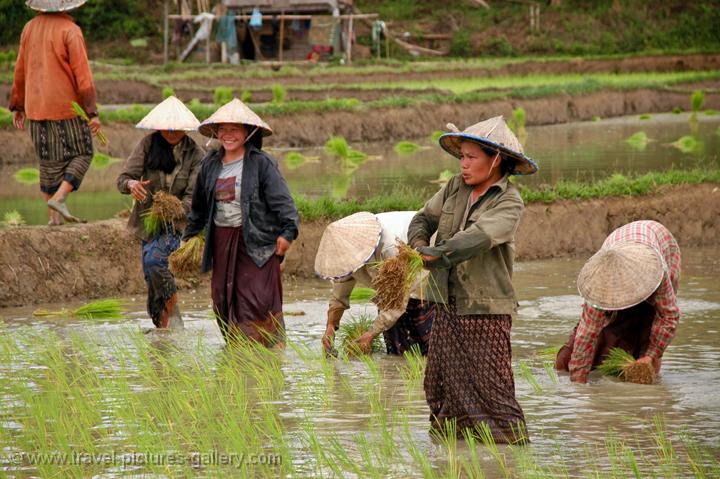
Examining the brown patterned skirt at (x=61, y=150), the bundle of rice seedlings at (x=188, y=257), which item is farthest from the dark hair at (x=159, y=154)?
the brown patterned skirt at (x=61, y=150)

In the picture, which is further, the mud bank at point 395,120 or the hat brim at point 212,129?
the mud bank at point 395,120

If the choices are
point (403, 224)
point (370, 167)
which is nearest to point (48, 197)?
point (403, 224)

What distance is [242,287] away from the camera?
252 inches

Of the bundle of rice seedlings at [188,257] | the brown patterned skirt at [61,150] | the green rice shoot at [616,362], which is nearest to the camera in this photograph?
the green rice shoot at [616,362]

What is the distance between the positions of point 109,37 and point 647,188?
22.4 m

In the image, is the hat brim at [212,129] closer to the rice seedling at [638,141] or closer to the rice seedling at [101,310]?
the rice seedling at [101,310]

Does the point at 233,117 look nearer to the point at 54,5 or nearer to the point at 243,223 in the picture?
the point at 243,223

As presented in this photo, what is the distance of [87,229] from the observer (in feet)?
28.0

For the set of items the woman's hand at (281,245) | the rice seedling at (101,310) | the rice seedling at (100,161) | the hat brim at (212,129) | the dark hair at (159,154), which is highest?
the hat brim at (212,129)

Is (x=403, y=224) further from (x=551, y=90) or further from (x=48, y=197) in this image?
(x=551, y=90)

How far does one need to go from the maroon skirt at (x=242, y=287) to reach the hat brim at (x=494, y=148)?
1.74 metres

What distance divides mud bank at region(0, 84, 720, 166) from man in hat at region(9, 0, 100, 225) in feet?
20.7

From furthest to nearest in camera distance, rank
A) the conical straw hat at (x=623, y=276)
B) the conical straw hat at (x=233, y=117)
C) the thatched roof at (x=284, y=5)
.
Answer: the thatched roof at (x=284, y=5)
the conical straw hat at (x=233, y=117)
the conical straw hat at (x=623, y=276)

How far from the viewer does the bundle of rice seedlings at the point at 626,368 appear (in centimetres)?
583
